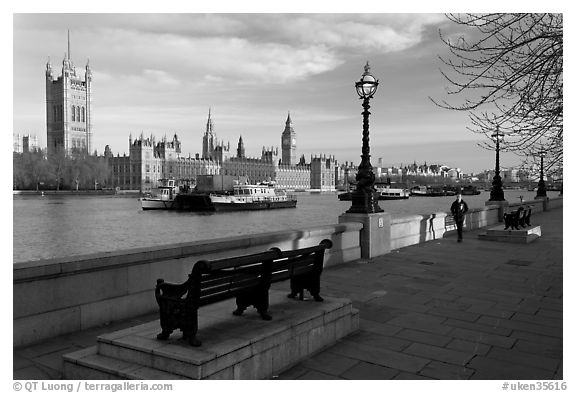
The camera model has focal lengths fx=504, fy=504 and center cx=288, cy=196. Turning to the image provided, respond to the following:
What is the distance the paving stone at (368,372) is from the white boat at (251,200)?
68.7 m

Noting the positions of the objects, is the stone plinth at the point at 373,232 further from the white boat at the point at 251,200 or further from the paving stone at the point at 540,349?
the white boat at the point at 251,200

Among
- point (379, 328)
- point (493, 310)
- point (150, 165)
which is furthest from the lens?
point (150, 165)

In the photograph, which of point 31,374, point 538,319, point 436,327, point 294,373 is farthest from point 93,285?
point 538,319

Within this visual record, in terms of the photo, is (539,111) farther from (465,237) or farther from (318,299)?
(465,237)

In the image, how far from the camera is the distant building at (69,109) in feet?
526

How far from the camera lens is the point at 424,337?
18.5ft

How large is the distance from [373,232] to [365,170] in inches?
63.9

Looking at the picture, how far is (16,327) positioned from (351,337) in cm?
351

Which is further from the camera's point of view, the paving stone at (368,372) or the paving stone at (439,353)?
the paving stone at (439,353)

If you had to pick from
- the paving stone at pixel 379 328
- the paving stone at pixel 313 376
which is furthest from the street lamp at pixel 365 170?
the paving stone at pixel 313 376

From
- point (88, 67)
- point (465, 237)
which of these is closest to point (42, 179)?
point (88, 67)

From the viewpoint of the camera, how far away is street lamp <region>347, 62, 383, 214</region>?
11.6m

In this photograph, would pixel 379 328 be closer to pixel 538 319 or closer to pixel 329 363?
pixel 329 363

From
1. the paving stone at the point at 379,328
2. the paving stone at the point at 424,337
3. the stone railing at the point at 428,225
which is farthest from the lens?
the stone railing at the point at 428,225
